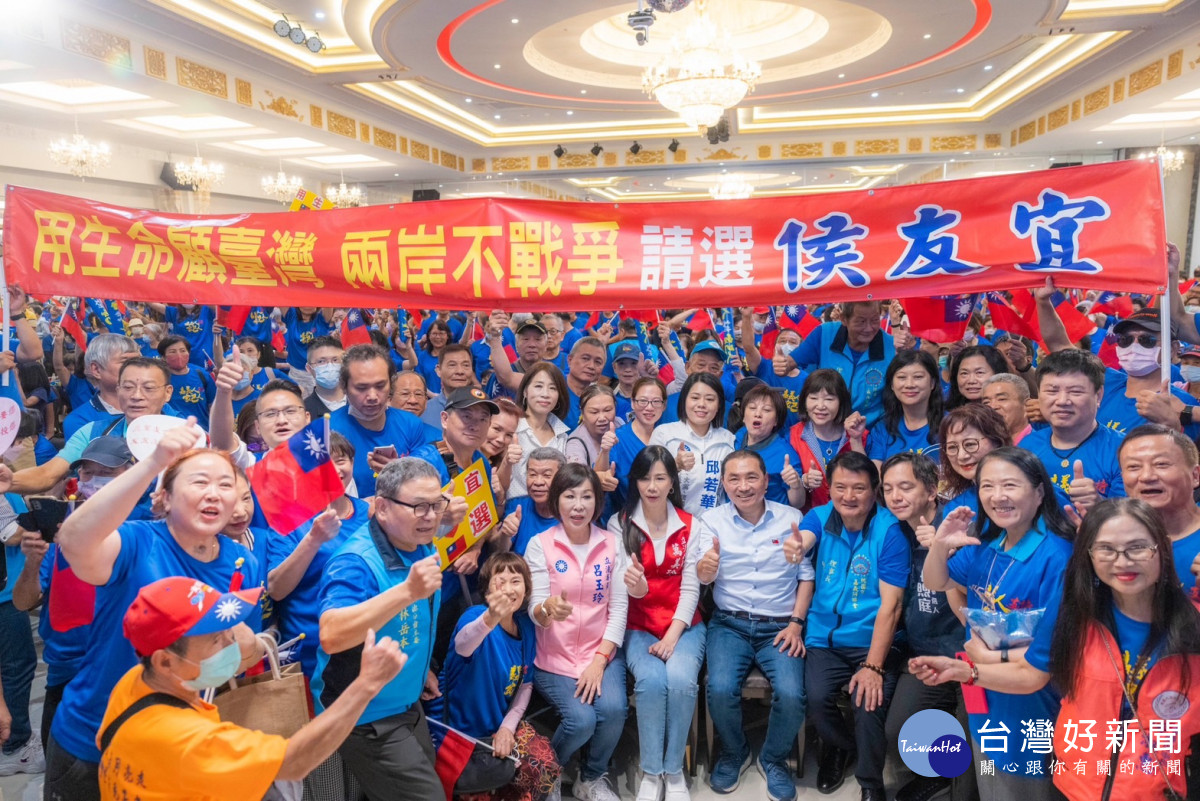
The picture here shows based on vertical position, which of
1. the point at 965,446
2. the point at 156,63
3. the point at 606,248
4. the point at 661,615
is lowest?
the point at 661,615

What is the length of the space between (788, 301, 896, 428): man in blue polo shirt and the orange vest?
193 centimetres

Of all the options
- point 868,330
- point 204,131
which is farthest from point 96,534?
point 204,131

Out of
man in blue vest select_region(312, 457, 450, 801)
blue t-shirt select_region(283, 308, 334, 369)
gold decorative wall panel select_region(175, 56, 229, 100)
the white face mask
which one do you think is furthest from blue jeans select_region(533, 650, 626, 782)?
gold decorative wall panel select_region(175, 56, 229, 100)

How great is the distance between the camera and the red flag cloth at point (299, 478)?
8.08ft

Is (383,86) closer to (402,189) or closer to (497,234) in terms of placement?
(402,189)

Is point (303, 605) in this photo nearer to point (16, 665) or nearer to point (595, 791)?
point (595, 791)

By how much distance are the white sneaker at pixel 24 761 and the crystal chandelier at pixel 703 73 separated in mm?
7815

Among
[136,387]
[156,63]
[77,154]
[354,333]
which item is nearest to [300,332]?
[354,333]

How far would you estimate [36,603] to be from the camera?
9.07 ft

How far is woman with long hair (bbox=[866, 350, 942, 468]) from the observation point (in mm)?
3525

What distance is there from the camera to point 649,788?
2854mm

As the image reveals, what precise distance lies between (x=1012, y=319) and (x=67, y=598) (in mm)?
4327

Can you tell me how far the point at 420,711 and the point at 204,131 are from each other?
11006 millimetres

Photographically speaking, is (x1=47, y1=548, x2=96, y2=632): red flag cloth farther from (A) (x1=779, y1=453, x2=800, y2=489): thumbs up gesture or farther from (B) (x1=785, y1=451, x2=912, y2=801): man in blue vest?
(A) (x1=779, y1=453, x2=800, y2=489): thumbs up gesture
